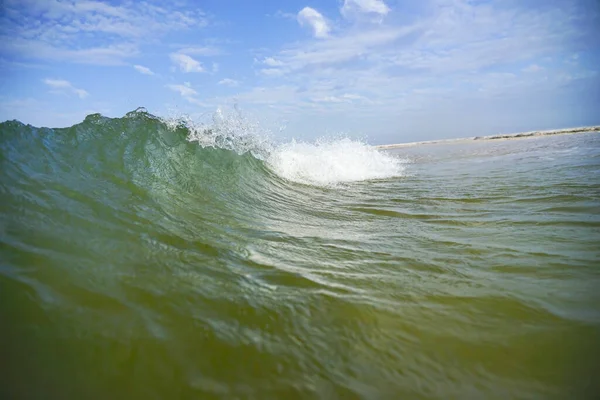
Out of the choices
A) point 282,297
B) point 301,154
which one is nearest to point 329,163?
point 301,154

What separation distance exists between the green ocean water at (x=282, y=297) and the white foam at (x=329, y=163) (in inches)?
189

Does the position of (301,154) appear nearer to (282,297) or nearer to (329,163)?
(329,163)

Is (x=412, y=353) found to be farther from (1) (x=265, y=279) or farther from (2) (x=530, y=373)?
(1) (x=265, y=279)

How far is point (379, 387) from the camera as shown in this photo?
1449 mm

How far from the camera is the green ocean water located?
4.83 ft

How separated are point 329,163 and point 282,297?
9.17 m

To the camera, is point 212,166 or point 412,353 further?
point 212,166

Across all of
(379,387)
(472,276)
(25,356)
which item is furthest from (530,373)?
(25,356)

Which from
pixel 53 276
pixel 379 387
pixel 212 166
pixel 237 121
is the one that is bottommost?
pixel 379 387

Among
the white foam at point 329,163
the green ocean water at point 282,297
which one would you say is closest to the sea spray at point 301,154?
the white foam at point 329,163

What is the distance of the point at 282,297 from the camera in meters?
2.09

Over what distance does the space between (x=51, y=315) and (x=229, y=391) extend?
1147mm

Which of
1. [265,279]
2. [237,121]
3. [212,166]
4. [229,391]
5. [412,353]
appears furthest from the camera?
[237,121]

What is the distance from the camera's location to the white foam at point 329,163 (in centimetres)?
942
